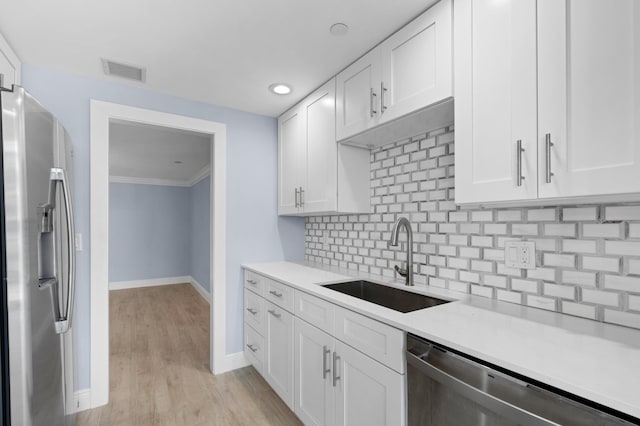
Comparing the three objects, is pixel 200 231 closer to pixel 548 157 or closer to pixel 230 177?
pixel 230 177

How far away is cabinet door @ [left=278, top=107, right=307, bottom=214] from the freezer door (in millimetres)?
→ 1633

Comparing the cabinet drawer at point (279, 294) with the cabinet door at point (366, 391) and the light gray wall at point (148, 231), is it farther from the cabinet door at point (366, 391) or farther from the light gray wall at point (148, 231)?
the light gray wall at point (148, 231)

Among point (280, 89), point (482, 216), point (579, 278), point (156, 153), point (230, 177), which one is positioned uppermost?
point (280, 89)

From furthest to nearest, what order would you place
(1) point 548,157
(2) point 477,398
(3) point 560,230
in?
(3) point 560,230 < (1) point 548,157 < (2) point 477,398

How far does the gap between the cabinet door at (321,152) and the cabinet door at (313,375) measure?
0.87 meters

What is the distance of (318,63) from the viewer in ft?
6.72

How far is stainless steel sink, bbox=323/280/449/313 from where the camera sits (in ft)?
5.51

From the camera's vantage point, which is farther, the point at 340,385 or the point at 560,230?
the point at 340,385

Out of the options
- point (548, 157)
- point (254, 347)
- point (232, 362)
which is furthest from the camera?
point (232, 362)

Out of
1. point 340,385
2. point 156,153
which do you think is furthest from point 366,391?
point 156,153

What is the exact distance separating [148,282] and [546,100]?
279 inches

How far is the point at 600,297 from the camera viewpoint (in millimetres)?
1172

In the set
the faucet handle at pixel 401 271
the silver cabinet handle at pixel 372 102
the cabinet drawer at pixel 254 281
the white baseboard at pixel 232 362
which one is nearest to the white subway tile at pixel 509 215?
the faucet handle at pixel 401 271

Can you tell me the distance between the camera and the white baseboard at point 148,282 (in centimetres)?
611
